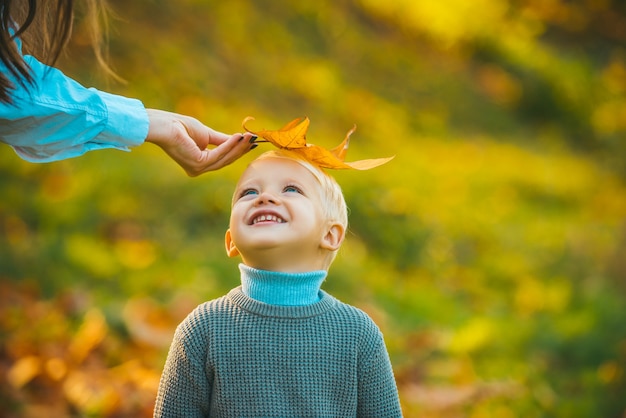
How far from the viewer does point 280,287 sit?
196 centimetres

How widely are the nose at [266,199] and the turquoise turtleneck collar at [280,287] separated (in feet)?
0.51

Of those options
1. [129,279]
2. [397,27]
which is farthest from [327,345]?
[397,27]

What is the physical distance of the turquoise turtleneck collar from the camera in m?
1.96

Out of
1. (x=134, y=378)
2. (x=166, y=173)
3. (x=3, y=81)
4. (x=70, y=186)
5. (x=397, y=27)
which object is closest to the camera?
(x=3, y=81)

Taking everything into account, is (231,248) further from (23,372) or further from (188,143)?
(23,372)

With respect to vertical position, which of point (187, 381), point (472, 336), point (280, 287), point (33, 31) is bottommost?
point (187, 381)

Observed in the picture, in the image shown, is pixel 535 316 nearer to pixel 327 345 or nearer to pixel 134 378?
pixel 134 378

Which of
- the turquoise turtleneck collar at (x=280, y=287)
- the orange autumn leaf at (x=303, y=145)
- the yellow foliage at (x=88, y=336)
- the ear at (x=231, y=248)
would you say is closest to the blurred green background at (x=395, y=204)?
the yellow foliage at (x=88, y=336)

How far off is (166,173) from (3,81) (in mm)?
3443

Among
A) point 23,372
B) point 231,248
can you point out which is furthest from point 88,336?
point 231,248

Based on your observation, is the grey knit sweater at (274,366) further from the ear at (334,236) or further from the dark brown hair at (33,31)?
the dark brown hair at (33,31)

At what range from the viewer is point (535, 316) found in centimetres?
525

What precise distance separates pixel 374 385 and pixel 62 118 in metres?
0.96

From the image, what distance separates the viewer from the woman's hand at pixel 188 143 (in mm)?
2074
